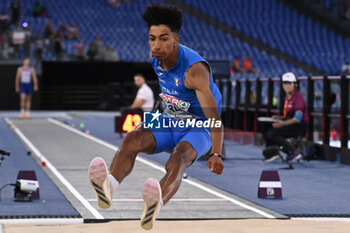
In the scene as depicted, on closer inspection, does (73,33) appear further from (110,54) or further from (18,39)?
(18,39)

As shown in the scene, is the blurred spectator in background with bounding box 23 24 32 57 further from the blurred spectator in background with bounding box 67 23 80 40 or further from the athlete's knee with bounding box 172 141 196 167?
Answer: the athlete's knee with bounding box 172 141 196 167

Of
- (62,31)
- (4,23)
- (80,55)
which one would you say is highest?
(4,23)

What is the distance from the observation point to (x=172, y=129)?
629 centimetres

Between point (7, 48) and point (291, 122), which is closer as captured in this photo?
point (291, 122)

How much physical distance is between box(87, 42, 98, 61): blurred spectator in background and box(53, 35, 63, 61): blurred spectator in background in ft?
4.10

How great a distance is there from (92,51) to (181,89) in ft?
87.8

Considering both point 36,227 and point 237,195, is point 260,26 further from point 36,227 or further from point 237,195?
point 36,227

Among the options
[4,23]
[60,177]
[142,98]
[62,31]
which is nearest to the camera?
[60,177]

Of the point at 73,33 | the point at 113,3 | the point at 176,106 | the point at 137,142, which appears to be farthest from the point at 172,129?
the point at 113,3

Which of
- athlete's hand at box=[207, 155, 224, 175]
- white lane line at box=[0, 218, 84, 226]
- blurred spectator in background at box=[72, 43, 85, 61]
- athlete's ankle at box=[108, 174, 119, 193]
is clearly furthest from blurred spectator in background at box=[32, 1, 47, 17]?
athlete's hand at box=[207, 155, 224, 175]

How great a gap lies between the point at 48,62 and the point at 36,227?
25628 mm

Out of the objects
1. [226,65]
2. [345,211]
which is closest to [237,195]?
[345,211]

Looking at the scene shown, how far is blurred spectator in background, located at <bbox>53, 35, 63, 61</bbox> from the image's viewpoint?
31891 mm

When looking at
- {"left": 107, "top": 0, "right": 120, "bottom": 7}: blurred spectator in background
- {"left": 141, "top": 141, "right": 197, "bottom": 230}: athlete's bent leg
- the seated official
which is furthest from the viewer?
{"left": 107, "top": 0, "right": 120, "bottom": 7}: blurred spectator in background
